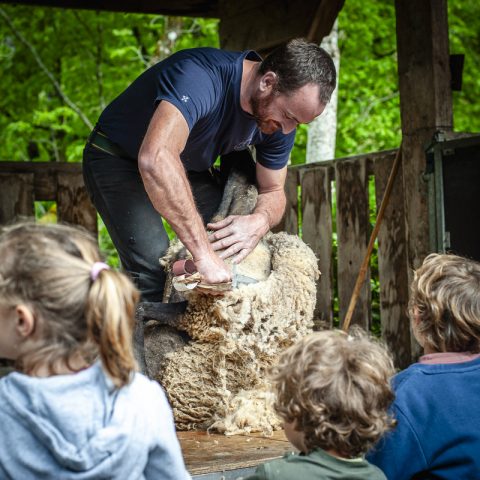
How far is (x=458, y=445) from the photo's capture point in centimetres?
226

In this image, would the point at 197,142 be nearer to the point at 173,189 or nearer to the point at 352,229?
the point at 173,189

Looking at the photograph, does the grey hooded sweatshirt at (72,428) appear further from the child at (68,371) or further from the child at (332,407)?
the child at (332,407)

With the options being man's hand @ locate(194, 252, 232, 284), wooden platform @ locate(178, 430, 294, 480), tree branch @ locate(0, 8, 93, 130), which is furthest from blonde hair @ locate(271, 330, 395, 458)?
tree branch @ locate(0, 8, 93, 130)

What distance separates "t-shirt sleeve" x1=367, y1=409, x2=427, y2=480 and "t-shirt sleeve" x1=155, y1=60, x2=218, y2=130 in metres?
1.59

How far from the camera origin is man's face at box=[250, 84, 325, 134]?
3566mm

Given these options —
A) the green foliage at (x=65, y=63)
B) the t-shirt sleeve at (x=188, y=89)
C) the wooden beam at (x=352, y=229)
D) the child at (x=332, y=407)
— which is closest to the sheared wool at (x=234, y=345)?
the t-shirt sleeve at (x=188, y=89)

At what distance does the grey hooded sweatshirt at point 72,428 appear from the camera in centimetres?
172

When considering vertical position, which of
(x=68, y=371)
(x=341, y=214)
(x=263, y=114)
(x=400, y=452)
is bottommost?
(x=400, y=452)

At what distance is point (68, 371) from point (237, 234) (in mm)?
1824

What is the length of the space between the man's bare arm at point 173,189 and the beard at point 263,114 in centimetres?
49

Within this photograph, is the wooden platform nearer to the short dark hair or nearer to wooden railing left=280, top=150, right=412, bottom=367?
the short dark hair

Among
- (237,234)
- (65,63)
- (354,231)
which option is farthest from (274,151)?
(65,63)

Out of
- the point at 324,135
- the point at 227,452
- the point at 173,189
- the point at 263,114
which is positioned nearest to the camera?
the point at 227,452

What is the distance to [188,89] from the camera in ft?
11.1
